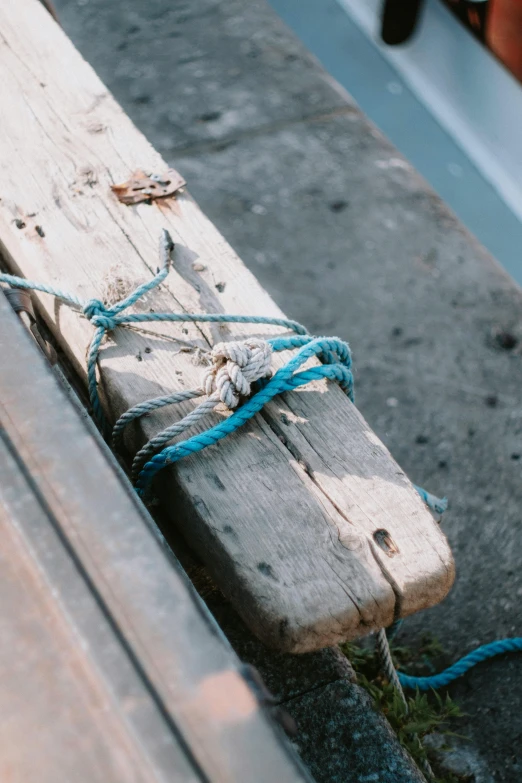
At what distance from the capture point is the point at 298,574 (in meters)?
1.23

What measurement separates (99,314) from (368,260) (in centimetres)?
202

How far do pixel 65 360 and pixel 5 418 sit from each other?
714mm

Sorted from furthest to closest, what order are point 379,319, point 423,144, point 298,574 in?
point 423,144 < point 379,319 < point 298,574

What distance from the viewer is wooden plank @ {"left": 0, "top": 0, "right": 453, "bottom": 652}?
1229 mm

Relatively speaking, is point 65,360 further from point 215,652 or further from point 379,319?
point 379,319

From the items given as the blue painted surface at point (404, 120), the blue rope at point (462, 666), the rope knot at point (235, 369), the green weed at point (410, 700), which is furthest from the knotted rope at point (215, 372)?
the blue painted surface at point (404, 120)

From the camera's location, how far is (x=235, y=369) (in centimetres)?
135

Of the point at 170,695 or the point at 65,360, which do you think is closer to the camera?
the point at 170,695

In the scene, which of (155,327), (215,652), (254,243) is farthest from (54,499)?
(254,243)

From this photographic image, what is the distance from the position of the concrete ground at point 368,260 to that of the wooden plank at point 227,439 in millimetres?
584

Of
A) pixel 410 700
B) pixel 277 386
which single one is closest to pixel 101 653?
pixel 277 386

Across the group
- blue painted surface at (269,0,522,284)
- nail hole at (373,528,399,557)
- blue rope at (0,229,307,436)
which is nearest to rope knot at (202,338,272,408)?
blue rope at (0,229,307,436)

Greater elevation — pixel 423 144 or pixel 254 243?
pixel 423 144

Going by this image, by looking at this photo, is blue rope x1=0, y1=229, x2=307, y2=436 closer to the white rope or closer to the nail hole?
the white rope
